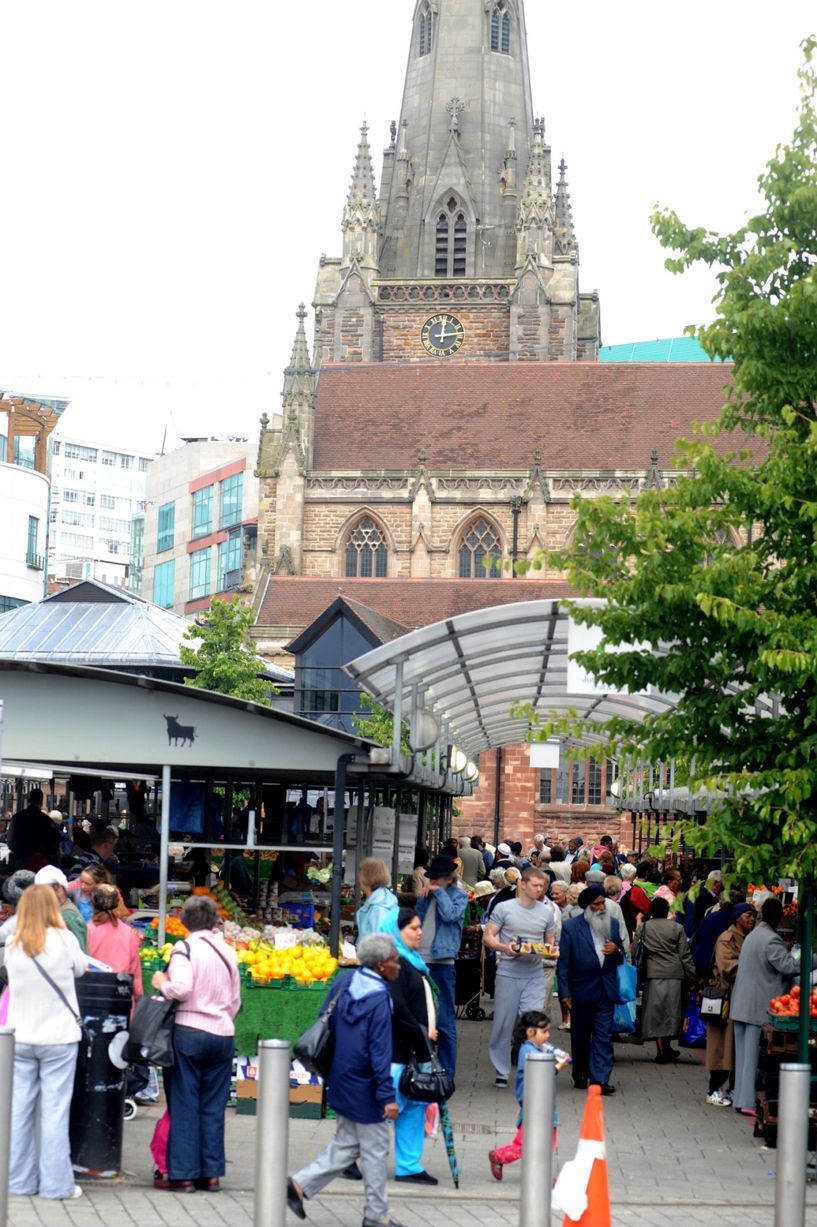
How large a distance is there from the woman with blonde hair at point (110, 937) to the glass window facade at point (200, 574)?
87339 millimetres

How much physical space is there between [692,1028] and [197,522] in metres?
87.3

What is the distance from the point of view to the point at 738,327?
11570 mm

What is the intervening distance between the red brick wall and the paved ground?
4112cm

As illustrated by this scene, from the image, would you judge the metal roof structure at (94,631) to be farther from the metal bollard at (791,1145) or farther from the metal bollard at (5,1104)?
the metal bollard at (791,1145)

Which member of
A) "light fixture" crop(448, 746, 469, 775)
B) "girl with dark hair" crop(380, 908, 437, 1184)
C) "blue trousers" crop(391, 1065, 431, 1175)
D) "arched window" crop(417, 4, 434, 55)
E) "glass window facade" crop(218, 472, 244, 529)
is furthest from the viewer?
"glass window facade" crop(218, 472, 244, 529)

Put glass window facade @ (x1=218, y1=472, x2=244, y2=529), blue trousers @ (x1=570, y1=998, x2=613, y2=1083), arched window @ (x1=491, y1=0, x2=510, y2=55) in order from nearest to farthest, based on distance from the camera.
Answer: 1. blue trousers @ (x1=570, y1=998, x2=613, y2=1083)
2. arched window @ (x1=491, y1=0, x2=510, y2=55)
3. glass window facade @ (x1=218, y1=472, x2=244, y2=529)

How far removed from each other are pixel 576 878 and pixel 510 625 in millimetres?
4233

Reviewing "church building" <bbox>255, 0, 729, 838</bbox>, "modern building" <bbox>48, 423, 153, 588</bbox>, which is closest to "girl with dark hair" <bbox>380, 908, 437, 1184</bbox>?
"church building" <bbox>255, 0, 729, 838</bbox>

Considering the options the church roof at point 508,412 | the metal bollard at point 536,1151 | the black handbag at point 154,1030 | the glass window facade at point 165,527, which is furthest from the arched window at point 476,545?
the metal bollard at point 536,1151

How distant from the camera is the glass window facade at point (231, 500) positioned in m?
97.1

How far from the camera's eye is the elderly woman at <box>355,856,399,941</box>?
480 inches

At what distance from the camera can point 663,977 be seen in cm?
1609

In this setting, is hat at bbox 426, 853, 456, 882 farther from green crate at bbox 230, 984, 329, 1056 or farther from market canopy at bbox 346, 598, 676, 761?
green crate at bbox 230, 984, 329, 1056

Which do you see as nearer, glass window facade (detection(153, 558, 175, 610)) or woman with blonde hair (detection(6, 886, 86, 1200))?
woman with blonde hair (detection(6, 886, 86, 1200))
